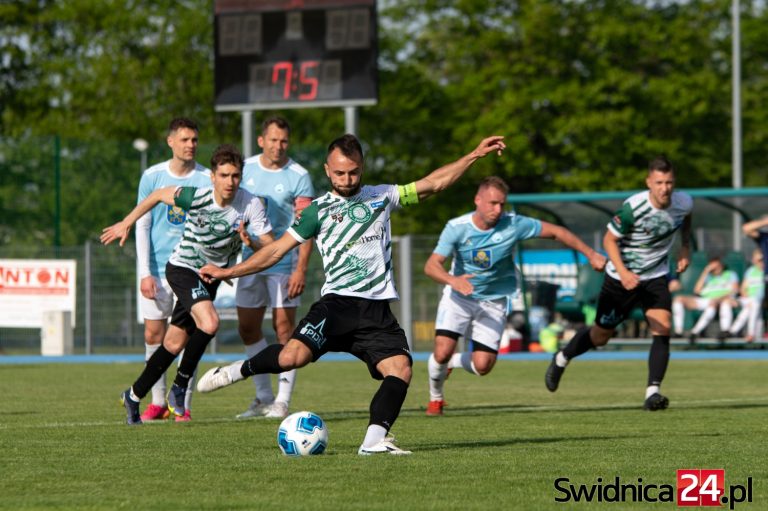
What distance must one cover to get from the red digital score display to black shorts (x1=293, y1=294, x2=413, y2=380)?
41.5 ft

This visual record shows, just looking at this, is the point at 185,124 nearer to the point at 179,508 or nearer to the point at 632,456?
the point at 632,456

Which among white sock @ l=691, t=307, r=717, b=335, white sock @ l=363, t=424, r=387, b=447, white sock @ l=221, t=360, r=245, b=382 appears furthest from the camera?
white sock @ l=691, t=307, r=717, b=335

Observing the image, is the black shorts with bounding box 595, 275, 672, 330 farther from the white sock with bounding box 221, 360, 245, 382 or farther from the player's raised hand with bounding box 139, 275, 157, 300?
the white sock with bounding box 221, 360, 245, 382

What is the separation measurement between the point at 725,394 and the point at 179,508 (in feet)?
29.0

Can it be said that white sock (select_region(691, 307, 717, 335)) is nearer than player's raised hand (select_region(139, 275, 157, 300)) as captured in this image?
No

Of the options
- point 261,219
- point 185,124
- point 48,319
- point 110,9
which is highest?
point 110,9

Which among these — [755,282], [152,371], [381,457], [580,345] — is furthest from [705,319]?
[381,457]

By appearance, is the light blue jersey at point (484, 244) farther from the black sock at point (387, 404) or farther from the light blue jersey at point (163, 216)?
the black sock at point (387, 404)

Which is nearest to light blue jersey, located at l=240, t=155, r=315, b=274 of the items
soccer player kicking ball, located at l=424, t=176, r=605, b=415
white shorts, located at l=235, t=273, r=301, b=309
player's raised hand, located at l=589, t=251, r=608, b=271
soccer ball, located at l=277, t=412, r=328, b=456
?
white shorts, located at l=235, t=273, r=301, b=309

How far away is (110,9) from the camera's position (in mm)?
47031

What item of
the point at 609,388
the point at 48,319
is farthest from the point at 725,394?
the point at 48,319

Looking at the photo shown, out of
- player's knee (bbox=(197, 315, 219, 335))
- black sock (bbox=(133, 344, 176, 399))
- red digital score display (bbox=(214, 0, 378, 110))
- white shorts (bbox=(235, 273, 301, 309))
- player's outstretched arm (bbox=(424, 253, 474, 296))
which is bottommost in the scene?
black sock (bbox=(133, 344, 176, 399))

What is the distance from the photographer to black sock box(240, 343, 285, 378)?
8.45 m

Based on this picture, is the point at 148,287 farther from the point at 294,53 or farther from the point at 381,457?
the point at 294,53
